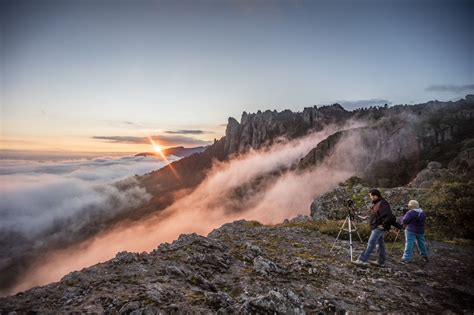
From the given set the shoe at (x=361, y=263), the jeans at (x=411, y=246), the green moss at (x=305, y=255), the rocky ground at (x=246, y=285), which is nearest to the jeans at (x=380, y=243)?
the shoe at (x=361, y=263)

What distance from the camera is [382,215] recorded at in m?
12.1

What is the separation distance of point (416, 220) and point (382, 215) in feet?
9.76

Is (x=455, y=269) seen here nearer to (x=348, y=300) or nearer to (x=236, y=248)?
(x=348, y=300)

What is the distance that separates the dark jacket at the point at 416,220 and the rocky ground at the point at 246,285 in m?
1.62

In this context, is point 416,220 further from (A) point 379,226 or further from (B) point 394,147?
(B) point 394,147

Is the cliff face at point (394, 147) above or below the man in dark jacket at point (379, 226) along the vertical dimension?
below

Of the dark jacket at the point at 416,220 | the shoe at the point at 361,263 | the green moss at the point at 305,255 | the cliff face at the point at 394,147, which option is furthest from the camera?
the cliff face at the point at 394,147

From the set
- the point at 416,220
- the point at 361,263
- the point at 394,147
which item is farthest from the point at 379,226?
the point at 394,147

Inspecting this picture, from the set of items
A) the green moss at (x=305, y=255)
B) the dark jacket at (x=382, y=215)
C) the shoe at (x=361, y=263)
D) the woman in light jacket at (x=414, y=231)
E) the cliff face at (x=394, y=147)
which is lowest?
the cliff face at (x=394, y=147)

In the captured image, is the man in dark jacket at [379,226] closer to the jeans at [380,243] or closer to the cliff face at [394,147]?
the jeans at [380,243]

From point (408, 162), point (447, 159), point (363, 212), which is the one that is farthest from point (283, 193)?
point (363, 212)

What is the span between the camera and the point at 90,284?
8.34 m

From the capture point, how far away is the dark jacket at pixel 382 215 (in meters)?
11.9

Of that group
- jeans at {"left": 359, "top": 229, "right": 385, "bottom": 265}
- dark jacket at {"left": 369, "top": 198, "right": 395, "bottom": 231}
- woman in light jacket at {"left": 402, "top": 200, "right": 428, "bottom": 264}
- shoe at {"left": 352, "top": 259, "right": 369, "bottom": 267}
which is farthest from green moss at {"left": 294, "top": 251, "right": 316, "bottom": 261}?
woman in light jacket at {"left": 402, "top": 200, "right": 428, "bottom": 264}
